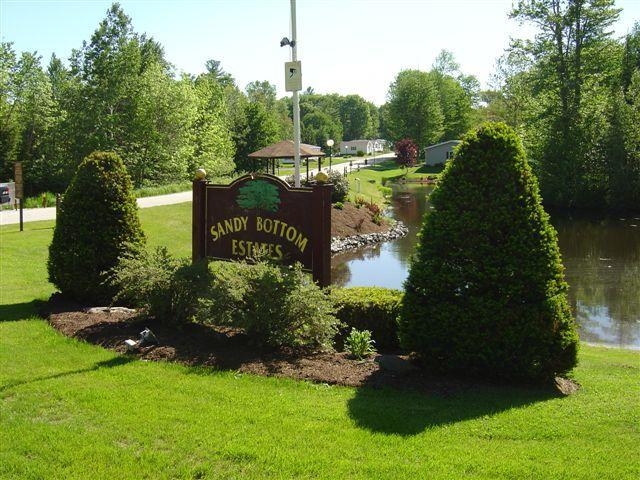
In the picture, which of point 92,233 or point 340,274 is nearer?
point 92,233

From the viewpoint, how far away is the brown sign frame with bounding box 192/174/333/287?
7797mm

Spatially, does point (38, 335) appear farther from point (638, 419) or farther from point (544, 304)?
point (638, 419)

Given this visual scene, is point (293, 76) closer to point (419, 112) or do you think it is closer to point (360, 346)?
point (360, 346)

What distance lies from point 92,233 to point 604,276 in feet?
51.0

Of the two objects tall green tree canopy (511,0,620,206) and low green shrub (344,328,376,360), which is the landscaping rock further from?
tall green tree canopy (511,0,620,206)

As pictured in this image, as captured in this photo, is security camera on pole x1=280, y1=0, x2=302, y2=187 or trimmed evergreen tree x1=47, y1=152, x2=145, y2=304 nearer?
trimmed evergreen tree x1=47, y1=152, x2=145, y2=304

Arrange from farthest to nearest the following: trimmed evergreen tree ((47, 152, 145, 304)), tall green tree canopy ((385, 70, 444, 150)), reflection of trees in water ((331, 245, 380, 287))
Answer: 1. tall green tree canopy ((385, 70, 444, 150))
2. reflection of trees in water ((331, 245, 380, 287))
3. trimmed evergreen tree ((47, 152, 145, 304))

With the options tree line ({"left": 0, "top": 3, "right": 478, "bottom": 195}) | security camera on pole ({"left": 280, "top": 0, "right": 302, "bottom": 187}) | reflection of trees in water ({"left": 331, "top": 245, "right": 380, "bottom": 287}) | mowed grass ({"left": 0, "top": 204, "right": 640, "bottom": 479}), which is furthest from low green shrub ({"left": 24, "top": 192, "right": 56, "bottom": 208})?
mowed grass ({"left": 0, "top": 204, "right": 640, "bottom": 479})

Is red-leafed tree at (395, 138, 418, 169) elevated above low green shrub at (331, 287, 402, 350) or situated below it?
above

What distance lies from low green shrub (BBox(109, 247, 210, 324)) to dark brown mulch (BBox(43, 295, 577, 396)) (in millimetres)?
205

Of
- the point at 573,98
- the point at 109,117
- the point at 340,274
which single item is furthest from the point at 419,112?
the point at 340,274

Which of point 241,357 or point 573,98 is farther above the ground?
point 573,98

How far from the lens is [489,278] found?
228 inches

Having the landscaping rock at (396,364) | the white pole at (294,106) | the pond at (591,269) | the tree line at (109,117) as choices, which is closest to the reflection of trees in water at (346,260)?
the pond at (591,269)
